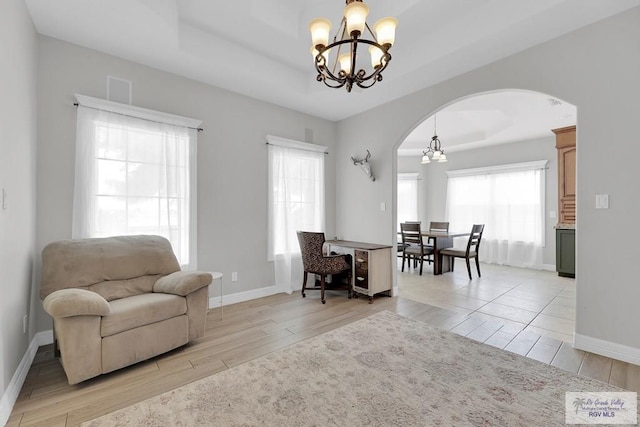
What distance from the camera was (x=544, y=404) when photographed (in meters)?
1.72

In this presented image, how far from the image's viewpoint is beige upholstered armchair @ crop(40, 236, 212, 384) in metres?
1.88

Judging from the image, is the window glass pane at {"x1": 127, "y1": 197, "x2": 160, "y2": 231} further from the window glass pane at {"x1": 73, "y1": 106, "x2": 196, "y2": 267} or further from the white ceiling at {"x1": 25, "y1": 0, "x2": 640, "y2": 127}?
the white ceiling at {"x1": 25, "y1": 0, "x2": 640, "y2": 127}

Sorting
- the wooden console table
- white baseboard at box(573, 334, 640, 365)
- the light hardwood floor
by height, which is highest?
the wooden console table

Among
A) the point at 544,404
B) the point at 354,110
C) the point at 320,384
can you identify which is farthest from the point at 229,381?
the point at 354,110

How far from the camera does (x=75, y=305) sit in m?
1.84

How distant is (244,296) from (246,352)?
4.74 ft

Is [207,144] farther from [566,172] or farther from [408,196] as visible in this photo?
[566,172]

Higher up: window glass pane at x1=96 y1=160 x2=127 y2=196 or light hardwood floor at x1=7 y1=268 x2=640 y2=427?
window glass pane at x1=96 y1=160 x2=127 y2=196

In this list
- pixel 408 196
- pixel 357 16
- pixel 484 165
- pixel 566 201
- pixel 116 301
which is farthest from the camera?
pixel 408 196

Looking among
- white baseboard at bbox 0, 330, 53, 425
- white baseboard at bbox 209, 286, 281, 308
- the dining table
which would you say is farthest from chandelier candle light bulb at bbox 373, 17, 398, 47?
the dining table

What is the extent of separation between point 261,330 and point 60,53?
3.22 m

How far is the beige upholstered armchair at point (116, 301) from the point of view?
1877mm

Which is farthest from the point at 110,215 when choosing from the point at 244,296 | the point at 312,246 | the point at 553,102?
the point at 553,102

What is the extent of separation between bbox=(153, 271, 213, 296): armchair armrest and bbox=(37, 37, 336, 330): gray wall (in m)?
0.92
